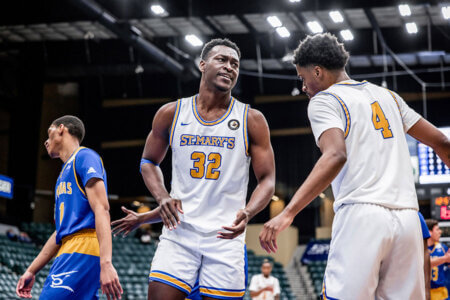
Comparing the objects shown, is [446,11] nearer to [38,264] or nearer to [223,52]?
[223,52]

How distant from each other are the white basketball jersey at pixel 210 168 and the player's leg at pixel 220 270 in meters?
0.10

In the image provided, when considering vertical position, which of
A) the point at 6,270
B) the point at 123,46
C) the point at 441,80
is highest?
the point at 123,46

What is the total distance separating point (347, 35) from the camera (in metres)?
18.5

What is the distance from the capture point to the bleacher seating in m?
13.3

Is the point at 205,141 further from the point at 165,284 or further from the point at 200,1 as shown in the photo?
the point at 200,1

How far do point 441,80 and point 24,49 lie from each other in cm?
1370

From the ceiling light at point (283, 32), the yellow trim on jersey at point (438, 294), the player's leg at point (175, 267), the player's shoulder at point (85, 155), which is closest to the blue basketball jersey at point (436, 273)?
the yellow trim on jersey at point (438, 294)

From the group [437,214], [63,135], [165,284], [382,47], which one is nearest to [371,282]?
[165,284]

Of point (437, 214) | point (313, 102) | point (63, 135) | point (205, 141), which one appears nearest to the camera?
point (313, 102)

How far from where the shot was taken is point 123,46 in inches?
841

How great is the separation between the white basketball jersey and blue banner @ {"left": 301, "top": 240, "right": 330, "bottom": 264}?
734 inches

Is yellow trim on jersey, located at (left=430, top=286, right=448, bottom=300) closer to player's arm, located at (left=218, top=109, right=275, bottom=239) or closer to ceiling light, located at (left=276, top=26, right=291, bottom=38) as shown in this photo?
player's arm, located at (left=218, top=109, right=275, bottom=239)

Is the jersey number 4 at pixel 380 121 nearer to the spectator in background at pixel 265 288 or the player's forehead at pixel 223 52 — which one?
the player's forehead at pixel 223 52

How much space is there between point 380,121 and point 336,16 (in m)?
14.9
